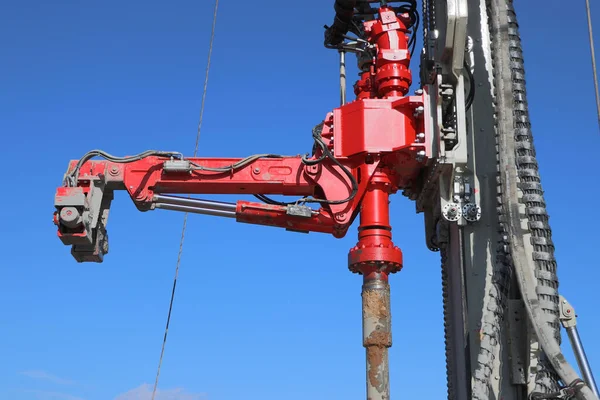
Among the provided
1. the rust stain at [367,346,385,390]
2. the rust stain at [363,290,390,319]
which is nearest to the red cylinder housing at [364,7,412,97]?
the rust stain at [363,290,390,319]

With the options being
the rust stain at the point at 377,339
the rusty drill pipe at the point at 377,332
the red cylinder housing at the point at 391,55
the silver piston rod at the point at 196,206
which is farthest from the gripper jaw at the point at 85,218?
the red cylinder housing at the point at 391,55

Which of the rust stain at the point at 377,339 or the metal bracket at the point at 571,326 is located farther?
the rust stain at the point at 377,339

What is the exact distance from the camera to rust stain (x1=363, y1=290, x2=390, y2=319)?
28.3 ft

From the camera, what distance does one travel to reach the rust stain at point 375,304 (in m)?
8.62

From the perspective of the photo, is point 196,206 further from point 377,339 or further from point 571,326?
point 571,326

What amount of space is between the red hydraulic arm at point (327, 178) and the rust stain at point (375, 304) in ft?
0.04

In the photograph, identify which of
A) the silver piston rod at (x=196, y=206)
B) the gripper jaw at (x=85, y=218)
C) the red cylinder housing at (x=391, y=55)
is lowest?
the gripper jaw at (x=85, y=218)

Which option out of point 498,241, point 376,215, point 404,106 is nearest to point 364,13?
point 404,106

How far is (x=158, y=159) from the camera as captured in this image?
966cm

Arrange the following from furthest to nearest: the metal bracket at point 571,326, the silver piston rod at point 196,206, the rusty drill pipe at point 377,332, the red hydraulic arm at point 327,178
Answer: the silver piston rod at point 196,206, the red hydraulic arm at point 327,178, the rusty drill pipe at point 377,332, the metal bracket at point 571,326

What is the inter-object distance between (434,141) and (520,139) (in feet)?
3.20

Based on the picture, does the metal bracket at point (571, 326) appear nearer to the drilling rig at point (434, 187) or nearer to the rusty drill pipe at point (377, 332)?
the drilling rig at point (434, 187)

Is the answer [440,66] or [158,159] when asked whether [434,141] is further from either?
[158,159]

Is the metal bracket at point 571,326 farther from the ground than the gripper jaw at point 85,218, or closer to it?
closer to it
